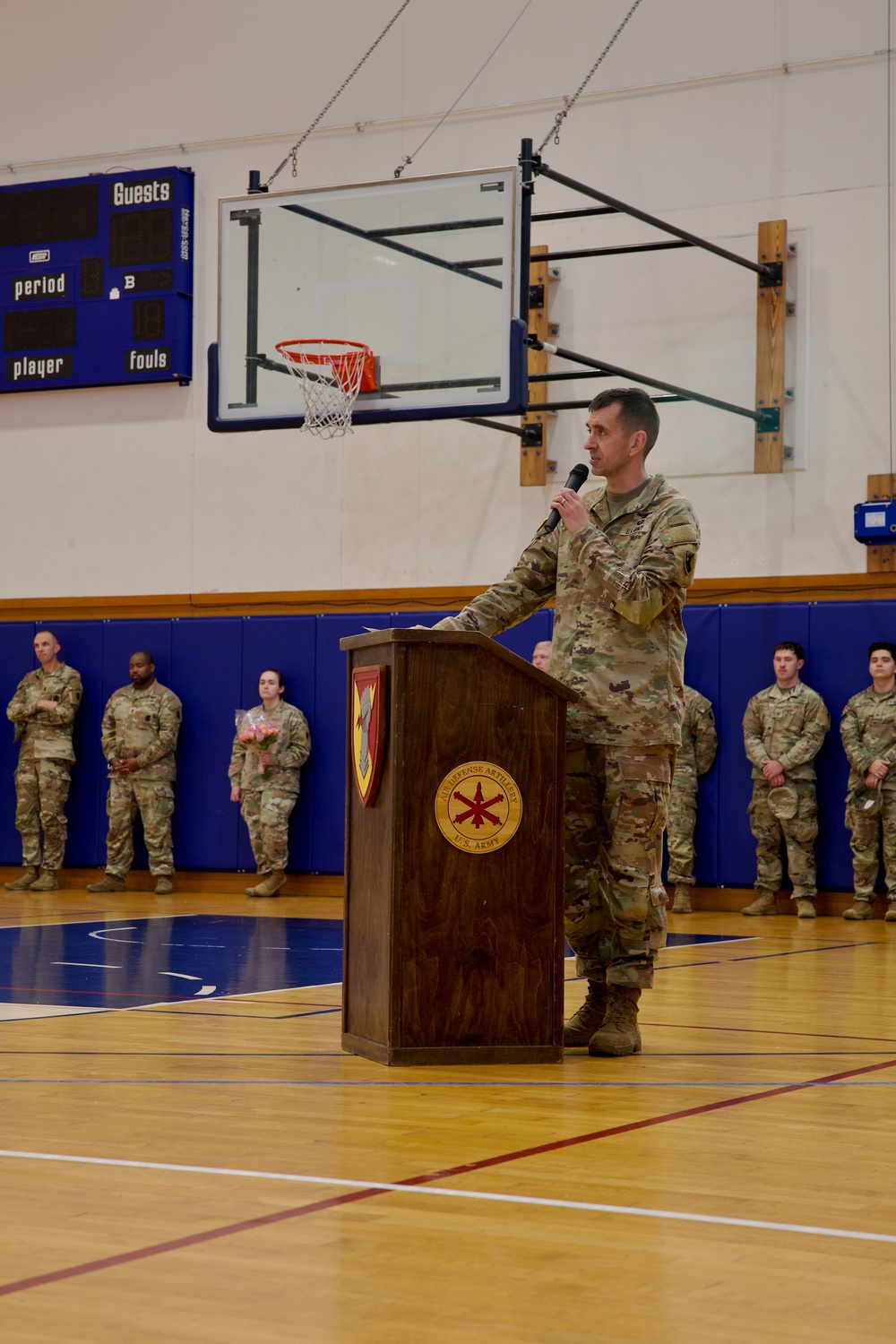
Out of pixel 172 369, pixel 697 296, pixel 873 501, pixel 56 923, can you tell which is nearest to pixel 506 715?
pixel 56 923

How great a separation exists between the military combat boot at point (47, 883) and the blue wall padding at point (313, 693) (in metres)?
0.33

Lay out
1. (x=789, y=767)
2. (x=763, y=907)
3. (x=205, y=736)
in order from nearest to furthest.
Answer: (x=789, y=767), (x=763, y=907), (x=205, y=736)

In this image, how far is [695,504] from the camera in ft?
37.8

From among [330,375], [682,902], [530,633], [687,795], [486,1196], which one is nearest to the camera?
[486,1196]

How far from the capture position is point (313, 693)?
12.6 m

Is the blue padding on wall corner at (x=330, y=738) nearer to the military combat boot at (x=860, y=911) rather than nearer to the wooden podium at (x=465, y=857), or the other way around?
the military combat boot at (x=860, y=911)

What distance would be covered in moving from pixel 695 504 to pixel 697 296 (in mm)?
1393

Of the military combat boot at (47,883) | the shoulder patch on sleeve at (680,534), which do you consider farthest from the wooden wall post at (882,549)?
the shoulder patch on sleeve at (680,534)

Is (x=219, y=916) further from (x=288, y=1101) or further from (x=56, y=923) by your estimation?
(x=288, y=1101)

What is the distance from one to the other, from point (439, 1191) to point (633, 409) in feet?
7.51

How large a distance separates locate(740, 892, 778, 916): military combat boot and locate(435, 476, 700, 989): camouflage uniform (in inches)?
257

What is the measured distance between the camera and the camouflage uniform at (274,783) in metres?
12.3

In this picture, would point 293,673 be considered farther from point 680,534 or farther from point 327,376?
point 680,534

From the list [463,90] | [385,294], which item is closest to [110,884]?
[385,294]
